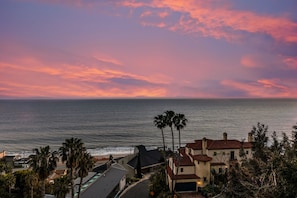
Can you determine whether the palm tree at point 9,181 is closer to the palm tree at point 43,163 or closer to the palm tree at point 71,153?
the palm tree at point 43,163

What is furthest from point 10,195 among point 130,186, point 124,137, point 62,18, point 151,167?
point 124,137

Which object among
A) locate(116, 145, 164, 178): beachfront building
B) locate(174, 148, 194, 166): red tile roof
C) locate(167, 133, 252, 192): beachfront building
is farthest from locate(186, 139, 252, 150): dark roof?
locate(116, 145, 164, 178): beachfront building

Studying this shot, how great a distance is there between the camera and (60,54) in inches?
3187

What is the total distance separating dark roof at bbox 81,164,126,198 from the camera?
3131 cm

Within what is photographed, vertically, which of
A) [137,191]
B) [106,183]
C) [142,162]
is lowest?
[137,191]

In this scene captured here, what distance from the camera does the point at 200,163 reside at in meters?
33.6

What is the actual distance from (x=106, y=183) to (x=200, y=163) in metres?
13.1

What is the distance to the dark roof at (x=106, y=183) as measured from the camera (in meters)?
31.3

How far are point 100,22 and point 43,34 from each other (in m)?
14.4

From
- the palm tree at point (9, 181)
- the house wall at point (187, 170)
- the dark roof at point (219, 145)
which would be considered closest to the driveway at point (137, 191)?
the house wall at point (187, 170)

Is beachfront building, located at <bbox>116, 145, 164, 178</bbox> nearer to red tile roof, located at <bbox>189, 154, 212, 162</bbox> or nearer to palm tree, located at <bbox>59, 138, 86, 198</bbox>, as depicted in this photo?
red tile roof, located at <bbox>189, 154, 212, 162</bbox>

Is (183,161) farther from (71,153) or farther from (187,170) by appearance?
(71,153)

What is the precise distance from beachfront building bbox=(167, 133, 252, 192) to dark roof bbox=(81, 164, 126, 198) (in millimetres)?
7586

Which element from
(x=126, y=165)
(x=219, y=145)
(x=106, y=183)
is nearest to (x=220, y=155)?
(x=219, y=145)
